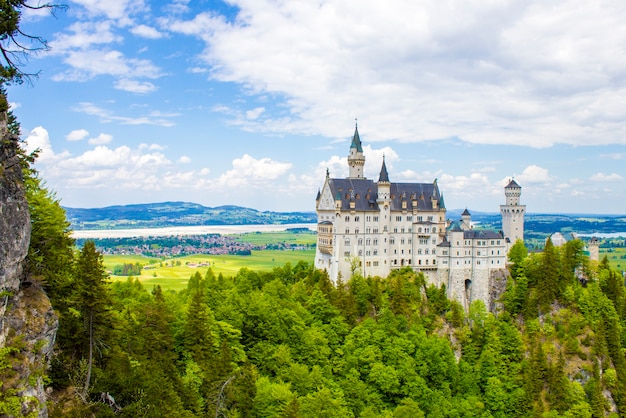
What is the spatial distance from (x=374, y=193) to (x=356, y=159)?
941 cm

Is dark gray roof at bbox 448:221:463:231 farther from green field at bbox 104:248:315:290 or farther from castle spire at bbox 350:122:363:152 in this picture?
green field at bbox 104:248:315:290

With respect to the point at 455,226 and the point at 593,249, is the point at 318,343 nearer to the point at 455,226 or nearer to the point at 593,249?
the point at 455,226

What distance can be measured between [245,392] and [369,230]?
41.0 m

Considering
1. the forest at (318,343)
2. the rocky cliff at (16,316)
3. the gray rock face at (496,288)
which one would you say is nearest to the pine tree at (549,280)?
the forest at (318,343)

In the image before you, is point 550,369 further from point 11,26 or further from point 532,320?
point 11,26

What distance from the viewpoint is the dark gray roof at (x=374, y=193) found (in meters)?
91.6

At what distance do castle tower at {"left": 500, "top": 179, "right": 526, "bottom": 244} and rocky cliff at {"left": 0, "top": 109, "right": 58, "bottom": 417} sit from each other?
272ft

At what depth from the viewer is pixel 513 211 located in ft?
327

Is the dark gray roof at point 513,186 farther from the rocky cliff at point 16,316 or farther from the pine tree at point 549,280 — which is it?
the rocky cliff at point 16,316

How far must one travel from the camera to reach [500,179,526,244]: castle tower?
9950 cm

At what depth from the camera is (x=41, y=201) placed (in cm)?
3994

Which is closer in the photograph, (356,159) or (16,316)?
(16,316)

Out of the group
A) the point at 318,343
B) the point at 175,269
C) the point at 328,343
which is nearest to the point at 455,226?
the point at 328,343

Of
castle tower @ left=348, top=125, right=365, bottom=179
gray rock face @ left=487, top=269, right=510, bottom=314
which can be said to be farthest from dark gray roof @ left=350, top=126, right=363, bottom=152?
gray rock face @ left=487, top=269, right=510, bottom=314
